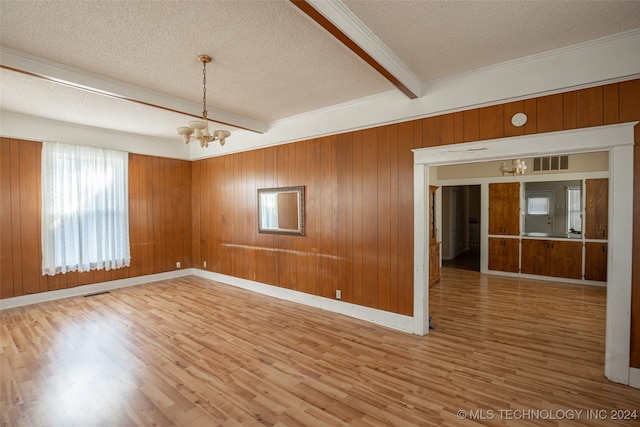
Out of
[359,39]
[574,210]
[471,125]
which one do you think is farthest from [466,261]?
[359,39]

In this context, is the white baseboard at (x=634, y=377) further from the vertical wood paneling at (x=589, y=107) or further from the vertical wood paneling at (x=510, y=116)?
the vertical wood paneling at (x=510, y=116)

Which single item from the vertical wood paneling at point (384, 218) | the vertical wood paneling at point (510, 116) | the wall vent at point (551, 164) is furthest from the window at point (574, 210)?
the vertical wood paneling at point (384, 218)

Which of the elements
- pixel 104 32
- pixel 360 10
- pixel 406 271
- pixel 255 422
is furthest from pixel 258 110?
pixel 255 422

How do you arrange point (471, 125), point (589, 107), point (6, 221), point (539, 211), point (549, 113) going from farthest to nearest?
point (539, 211), point (6, 221), point (471, 125), point (549, 113), point (589, 107)

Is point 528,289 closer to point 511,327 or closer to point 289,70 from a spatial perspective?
point 511,327

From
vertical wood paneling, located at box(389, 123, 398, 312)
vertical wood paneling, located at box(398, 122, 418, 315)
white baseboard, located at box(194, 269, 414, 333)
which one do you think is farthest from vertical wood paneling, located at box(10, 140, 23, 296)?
vertical wood paneling, located at box(398, 122, 418, 315)

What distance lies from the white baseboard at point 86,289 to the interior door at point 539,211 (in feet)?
26.1

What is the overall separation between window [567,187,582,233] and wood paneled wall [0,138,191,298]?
852 cm

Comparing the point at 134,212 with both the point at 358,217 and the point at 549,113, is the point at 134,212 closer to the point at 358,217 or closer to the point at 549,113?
the point at 358,217

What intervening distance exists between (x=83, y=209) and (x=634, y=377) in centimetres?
757

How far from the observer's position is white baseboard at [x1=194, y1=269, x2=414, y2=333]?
3.69 metres

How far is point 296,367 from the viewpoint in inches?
111

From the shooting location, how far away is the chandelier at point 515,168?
19.7ft

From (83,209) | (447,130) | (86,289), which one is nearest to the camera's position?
(447,130)
